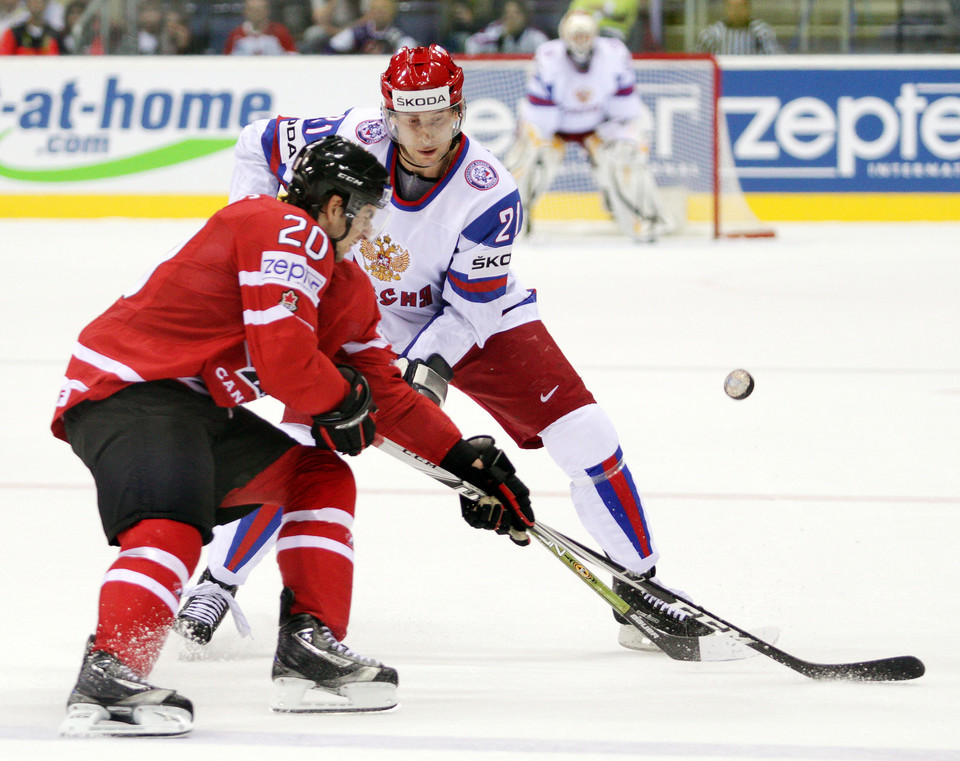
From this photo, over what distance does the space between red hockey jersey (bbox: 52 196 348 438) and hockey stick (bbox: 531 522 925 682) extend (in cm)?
63

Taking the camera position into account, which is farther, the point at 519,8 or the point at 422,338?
the point at 519,8

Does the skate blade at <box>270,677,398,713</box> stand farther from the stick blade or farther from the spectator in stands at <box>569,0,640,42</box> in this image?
the spectator in stands at <box>569,0,640,42</box>

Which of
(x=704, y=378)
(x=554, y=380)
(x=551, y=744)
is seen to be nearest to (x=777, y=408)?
(x=704, y=378)

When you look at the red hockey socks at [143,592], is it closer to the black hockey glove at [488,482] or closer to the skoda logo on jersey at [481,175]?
the black hockey glove at [488,482]

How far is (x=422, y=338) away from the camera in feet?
9.48

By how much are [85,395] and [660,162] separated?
8048 millimetres

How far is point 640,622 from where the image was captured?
272cm

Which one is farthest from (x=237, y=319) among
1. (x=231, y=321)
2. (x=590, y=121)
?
(x=590, y=121)

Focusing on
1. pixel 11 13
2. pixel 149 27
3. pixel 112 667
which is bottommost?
pixel 112 667

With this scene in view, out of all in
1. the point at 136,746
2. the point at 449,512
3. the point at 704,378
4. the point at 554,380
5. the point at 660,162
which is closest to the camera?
the point at 136,746

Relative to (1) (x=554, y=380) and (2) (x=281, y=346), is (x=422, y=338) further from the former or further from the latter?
(2) (x=281, y=346)

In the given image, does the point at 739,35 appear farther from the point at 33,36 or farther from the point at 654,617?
the point at 654,617

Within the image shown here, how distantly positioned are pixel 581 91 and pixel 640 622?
23.7ft

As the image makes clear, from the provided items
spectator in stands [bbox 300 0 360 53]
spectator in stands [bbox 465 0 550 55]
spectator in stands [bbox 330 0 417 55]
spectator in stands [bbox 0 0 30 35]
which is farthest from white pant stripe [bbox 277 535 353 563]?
spectator in stands [bbox 0 0 30 35]
